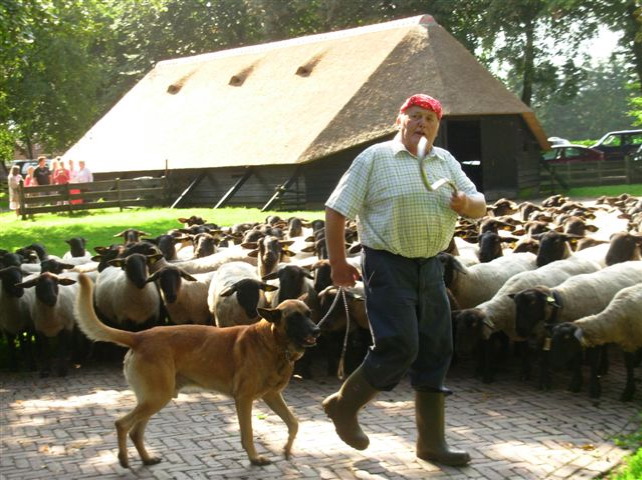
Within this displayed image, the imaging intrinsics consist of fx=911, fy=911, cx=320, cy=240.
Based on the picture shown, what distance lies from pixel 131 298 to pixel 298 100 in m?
23.3

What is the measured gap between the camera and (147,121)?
40.2 metres

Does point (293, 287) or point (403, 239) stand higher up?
point (403, 239)

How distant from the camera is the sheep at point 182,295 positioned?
11.3 metres

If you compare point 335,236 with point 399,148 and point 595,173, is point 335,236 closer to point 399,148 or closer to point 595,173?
A: point 399,148

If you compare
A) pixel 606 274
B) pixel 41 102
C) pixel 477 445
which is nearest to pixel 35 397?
pixel 477 445

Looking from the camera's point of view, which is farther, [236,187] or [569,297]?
[236,187]

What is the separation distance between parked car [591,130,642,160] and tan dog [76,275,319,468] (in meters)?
40.5

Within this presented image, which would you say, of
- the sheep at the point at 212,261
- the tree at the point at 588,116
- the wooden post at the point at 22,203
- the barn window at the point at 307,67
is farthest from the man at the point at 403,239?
the tree at the point at 588,116

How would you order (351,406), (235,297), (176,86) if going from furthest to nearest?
(176,86)
(235,297)
(351,406)

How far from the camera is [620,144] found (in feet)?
151

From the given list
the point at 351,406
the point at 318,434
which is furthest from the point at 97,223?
the point at 351,406

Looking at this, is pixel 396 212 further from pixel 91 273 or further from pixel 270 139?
pixel 270 139

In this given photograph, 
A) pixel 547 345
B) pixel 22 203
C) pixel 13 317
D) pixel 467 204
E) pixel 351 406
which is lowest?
pixel 547 345

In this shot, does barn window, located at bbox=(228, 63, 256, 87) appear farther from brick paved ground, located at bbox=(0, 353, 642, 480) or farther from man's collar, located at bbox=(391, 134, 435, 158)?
man's collar, located at bbox=(391, 134, 435, 158)
